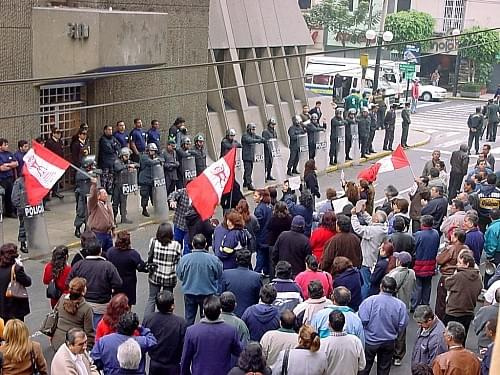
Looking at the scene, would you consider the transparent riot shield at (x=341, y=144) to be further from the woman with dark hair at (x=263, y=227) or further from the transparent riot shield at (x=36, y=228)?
the transparent riot shield at (x=36, y=228)

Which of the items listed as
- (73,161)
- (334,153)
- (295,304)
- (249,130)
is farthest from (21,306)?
(334,153)

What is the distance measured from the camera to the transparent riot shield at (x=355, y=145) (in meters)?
23.2

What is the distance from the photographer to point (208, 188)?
1109 cm

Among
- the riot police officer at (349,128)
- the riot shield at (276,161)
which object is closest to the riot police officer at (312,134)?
Result: the riot shield at (276,161)

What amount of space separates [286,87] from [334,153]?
14.9 ft

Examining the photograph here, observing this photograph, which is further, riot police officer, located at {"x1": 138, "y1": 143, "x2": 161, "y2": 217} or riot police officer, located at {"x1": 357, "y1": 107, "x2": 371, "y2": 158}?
riot police officer, located at {"x1": 357, "y1": 107, "x2": 371, "y2": 158}

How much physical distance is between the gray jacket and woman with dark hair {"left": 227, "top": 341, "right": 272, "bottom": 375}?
1879mm

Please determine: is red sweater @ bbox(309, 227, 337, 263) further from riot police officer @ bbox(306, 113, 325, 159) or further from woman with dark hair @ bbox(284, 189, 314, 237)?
riot police officer @ bbox(306, 113, 325, 159)

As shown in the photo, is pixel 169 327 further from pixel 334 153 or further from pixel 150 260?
pixel 334 153

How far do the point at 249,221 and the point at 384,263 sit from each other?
2.28 metres

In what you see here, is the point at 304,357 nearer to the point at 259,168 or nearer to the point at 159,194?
the point at 159,194

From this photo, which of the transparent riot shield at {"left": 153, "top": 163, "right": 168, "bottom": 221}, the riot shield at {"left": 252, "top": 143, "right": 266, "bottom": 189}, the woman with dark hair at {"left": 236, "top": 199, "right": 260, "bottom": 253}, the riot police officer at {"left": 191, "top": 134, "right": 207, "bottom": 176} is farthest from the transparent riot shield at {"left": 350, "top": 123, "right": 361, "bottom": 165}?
the woman with dark hair at {"left": 236, "top": 199, "right": 260, "bottom": 253}

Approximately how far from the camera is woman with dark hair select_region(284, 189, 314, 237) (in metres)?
→ 12.0

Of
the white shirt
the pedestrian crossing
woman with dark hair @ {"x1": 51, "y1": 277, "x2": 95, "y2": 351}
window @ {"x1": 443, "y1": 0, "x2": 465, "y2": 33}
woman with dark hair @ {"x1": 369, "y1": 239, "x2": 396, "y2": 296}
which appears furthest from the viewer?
window @ {"x1": 443, "y1": 0, "x2": 465, "y2": 33}
